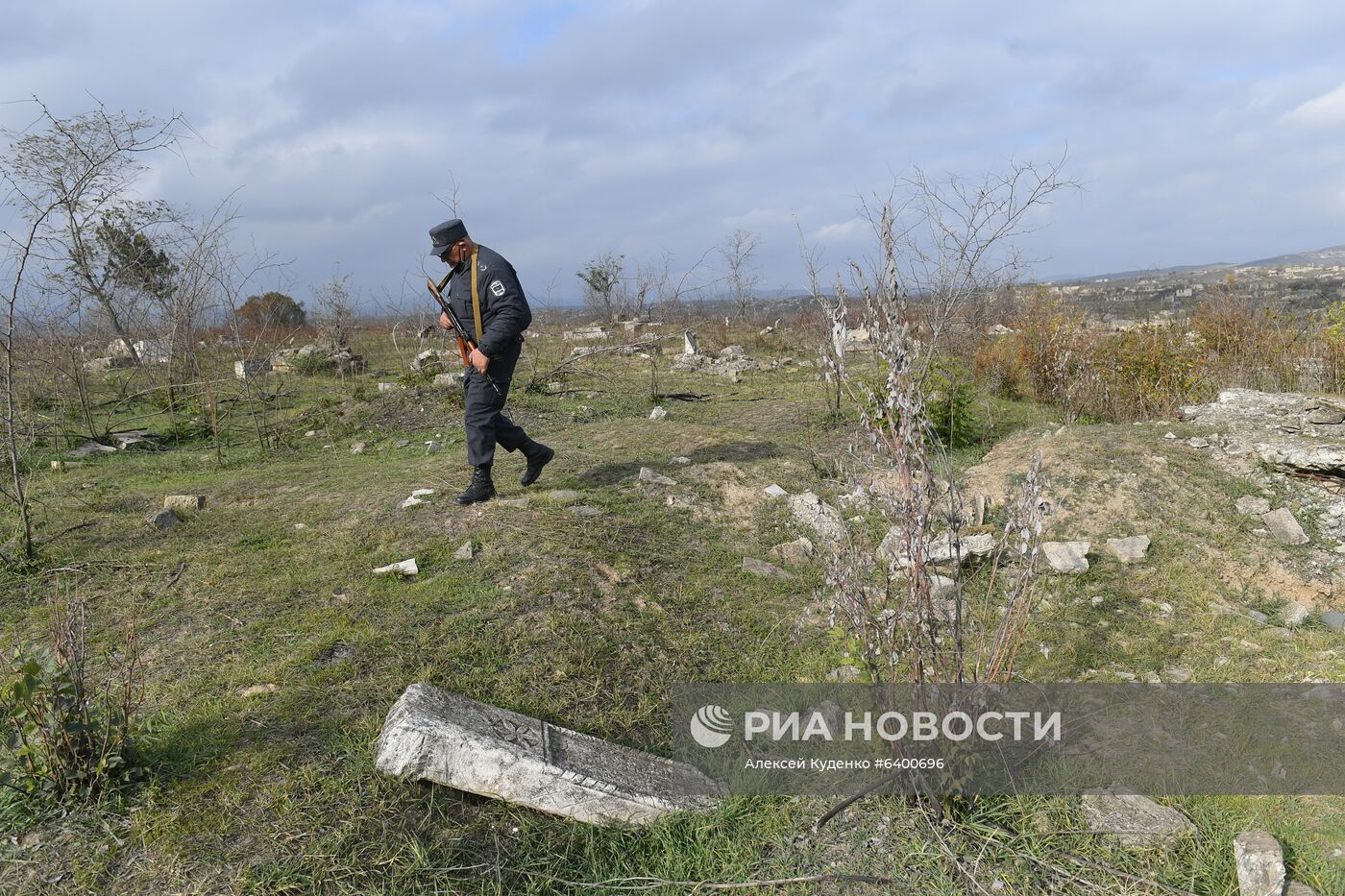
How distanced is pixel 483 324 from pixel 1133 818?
13.2 ft

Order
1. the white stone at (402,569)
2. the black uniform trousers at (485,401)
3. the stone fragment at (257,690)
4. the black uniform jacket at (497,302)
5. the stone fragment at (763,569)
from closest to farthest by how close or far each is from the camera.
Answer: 1. the stone fragment at (257,690)
2. the white stone at (402,569)
3. the stone fragment at (763,569)
4. the black uniform jacket at (497,302)
5. the black uniform trousers at (485,401)

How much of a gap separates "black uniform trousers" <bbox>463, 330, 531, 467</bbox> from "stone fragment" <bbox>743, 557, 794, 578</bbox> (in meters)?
1.73

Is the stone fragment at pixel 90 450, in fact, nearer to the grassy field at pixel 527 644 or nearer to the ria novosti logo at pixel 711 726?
the grassy field at pixel 527 644

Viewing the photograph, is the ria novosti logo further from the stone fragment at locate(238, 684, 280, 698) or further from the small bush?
the small bush

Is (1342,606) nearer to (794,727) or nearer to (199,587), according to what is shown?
(794,727)

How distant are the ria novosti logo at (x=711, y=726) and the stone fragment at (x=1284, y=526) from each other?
3.84 m

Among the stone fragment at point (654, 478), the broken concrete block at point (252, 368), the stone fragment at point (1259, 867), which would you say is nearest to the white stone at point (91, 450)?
the broken concrete block at point (252, 368)

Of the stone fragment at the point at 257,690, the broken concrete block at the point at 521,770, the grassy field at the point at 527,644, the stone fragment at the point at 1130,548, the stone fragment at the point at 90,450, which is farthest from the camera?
the stone fragment at the point at 90,450

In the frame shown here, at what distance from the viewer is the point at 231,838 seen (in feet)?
7.29

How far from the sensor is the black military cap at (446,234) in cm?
464

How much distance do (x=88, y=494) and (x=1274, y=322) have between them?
1161cm

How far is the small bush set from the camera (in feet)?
7.49

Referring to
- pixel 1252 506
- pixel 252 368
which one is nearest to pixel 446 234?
pixel 1252 506

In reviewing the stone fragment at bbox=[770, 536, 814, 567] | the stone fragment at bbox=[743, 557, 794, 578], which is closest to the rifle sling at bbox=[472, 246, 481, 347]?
the stone fragment at bbox=[743, 557, 794, 578]
